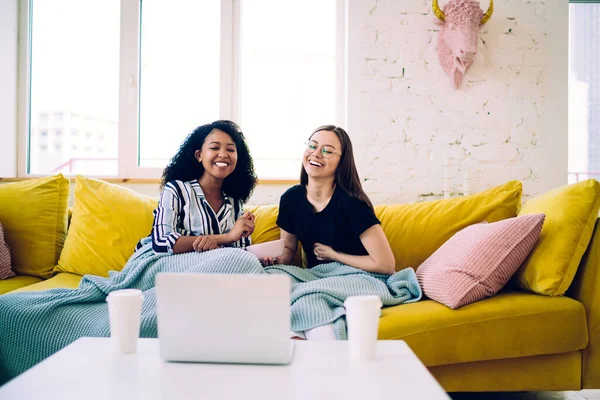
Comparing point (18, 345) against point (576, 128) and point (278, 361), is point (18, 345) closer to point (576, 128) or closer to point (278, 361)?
point (278, 361)

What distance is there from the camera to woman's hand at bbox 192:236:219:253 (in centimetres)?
188

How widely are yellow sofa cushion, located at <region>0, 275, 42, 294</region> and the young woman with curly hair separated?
0.51 m

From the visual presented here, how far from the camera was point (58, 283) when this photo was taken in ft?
6.61

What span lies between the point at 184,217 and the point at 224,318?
1.21 metres

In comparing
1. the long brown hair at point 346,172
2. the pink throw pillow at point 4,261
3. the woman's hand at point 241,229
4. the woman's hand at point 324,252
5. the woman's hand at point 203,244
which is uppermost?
the long brown hair at point 346,172

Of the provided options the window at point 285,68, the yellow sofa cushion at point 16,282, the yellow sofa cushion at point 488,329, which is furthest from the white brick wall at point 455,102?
the yellow sofa cushion at point 16,282

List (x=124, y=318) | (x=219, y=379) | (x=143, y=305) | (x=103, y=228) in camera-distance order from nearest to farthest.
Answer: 1. (x=219, y=379)
2. (x=124, y=318)
3. (x=143, y=305)
4. (x=103, y=228)

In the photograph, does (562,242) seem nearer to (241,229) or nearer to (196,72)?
(241,229)

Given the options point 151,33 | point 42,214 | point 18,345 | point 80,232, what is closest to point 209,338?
point 18,345

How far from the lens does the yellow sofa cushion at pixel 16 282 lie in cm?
201

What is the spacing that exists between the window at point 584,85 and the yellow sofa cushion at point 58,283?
2.92m

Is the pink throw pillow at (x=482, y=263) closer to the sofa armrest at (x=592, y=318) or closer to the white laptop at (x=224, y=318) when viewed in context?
the sofa armrest at (x=592, y=318)

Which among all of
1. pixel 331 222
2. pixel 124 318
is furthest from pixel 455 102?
pixel 124 318

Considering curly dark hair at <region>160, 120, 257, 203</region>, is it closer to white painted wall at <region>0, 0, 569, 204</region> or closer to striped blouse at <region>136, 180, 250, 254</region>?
striped blouse at <region>136, 180, 250, 254</region>
